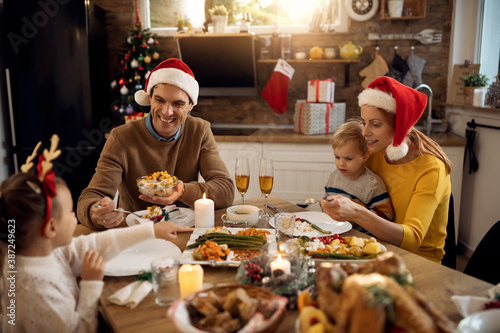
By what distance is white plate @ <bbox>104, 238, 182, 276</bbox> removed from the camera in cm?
118

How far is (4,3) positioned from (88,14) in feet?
2.41

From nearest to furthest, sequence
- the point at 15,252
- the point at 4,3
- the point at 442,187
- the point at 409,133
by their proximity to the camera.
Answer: the point at 15,252
the point at 442,187
the point at 409,133
the point at 4,3

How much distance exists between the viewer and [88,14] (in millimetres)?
3838

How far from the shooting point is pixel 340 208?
57.9 inches

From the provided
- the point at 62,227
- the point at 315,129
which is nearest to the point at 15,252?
the point at 62,227

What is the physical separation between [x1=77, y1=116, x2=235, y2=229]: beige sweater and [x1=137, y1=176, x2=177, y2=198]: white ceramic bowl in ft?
0.76

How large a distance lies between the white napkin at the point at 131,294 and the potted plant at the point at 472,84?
3.23 meters

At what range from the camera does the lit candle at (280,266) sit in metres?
1.04

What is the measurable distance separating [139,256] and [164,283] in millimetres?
267

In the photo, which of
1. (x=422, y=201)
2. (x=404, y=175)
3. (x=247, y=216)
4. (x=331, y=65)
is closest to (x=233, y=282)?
(x=247, y=216)

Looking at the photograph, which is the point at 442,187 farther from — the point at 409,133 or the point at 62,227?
the point at 62,227

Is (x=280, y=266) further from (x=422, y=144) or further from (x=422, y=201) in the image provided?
(x=422, y=144)

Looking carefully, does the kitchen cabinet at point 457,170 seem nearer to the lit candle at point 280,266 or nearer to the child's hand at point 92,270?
the lit candle at point 280,266

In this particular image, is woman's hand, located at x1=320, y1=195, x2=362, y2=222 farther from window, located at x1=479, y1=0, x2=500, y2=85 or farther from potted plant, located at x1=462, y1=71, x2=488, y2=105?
window, located at x1=479, y1=0, x2=500, y2=85
